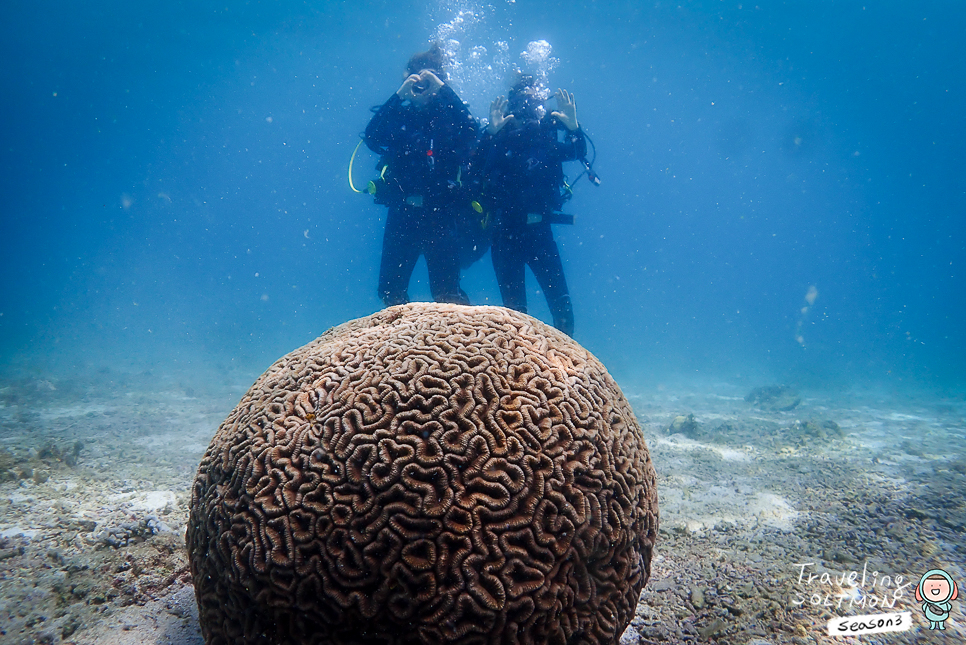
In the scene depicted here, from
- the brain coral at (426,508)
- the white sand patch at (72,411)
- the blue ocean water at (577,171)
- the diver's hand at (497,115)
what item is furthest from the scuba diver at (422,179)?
the blue ocean water at (577,171)

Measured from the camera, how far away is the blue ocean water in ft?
130

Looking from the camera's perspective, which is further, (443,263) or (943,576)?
(443,263)

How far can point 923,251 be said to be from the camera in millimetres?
113750

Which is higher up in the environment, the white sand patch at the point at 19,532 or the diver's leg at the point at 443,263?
the diver's leg at the point at 443,263

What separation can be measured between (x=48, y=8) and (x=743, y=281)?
6992 inches

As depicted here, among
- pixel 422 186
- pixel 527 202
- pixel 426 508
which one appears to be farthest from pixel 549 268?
pixel 426 508

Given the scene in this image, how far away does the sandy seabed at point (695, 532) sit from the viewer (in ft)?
10.0

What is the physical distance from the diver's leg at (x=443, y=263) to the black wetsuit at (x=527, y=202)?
0.84m

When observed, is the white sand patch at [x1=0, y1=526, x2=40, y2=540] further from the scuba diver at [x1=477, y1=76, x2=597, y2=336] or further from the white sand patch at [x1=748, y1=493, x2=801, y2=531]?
the white sand patch at [x1=748, y1=493, x2=801, y2=531]

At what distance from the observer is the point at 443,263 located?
8484 mm

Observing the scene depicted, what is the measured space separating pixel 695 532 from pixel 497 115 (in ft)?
29.4

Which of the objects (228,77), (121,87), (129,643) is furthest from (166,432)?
(121,87)

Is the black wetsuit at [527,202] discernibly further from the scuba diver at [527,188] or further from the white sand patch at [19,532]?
the white sand patch at [19,532]

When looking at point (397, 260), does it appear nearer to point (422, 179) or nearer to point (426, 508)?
point (422, 179)
